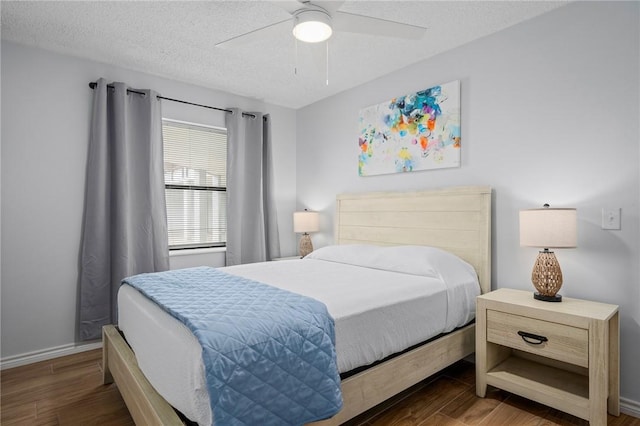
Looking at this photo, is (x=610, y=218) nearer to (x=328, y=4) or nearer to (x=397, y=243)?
(x=397, y=243)

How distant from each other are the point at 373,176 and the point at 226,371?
2.61m

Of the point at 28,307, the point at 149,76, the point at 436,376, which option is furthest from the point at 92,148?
the point at 436,376

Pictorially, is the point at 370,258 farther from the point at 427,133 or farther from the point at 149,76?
the point at 149,76

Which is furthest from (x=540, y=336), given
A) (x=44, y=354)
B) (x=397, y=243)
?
(x=44, y=354)

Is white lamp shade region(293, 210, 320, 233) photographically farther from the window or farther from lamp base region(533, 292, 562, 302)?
lamp base region(533, 292, 562, 302)

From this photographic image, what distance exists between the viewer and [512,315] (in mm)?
2080

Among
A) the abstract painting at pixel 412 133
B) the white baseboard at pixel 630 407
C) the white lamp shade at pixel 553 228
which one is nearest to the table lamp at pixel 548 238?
the white lamp shade at pixel 553 228

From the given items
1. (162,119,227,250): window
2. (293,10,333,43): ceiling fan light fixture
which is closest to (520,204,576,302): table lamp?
(293,10,333,43): ceiling fan light fixture

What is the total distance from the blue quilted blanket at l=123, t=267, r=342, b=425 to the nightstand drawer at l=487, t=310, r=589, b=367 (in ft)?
3.84

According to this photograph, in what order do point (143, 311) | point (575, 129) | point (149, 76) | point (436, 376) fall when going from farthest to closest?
1. point (149, 76)
2. point (436, 376)
3. point (575, 129)
4. point (143, 311)

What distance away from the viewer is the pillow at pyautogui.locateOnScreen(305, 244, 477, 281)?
241 centimetres

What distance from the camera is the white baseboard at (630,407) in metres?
1.99

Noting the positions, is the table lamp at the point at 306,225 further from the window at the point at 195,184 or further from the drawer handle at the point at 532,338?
the drawer handle at the point at 532,338

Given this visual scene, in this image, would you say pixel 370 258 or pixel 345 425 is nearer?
pixel 345 425
